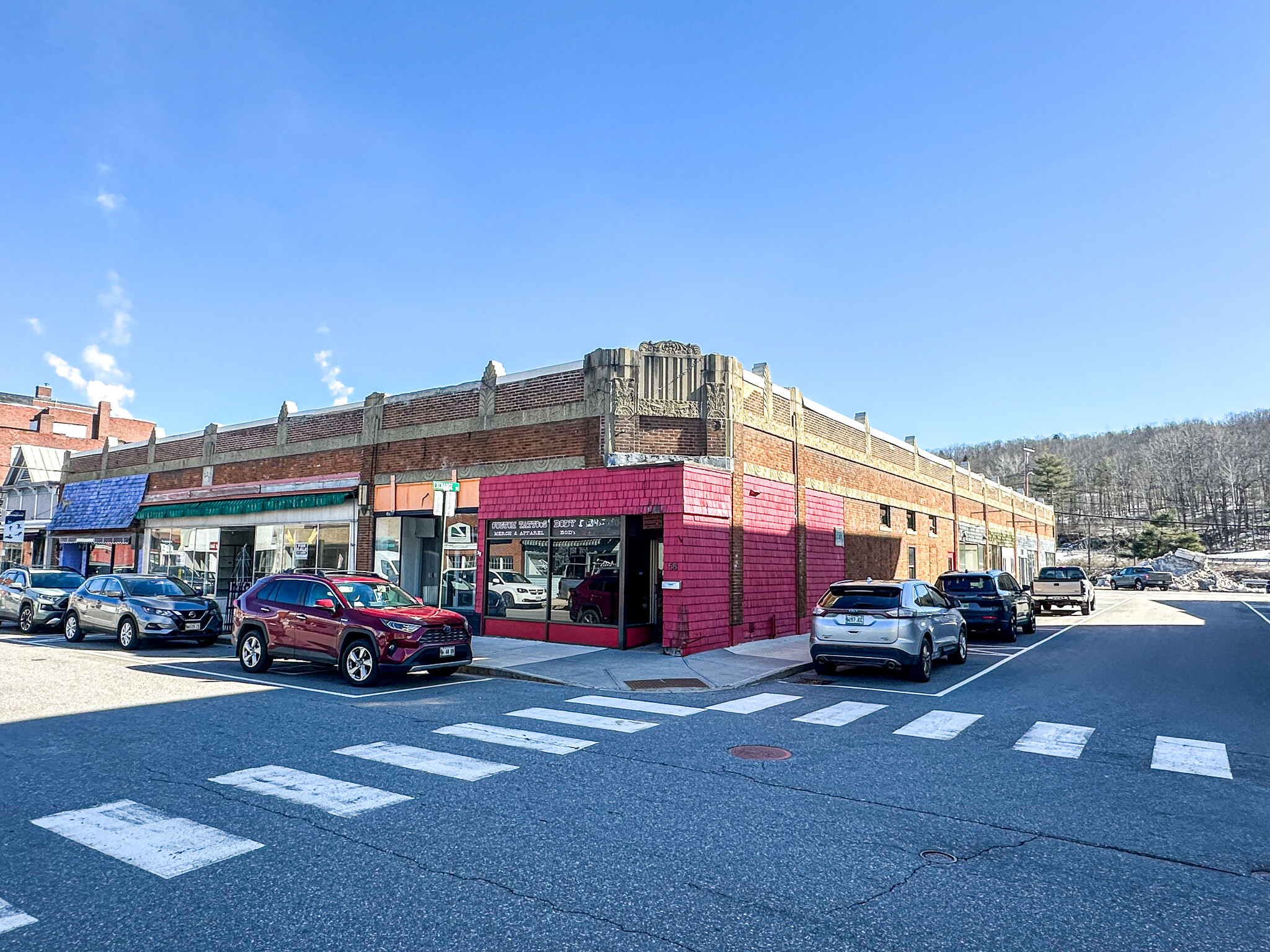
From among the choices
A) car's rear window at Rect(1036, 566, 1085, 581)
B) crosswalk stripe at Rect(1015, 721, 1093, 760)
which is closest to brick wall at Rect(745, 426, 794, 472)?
crosswalk stripe at Rect(1015, 721, 1093, 760)

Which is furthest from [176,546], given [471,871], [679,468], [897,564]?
[471,871]

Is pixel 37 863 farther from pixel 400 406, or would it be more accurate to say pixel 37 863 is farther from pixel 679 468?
pixel 400 406

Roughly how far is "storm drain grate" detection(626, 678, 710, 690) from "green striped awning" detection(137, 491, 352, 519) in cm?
1319

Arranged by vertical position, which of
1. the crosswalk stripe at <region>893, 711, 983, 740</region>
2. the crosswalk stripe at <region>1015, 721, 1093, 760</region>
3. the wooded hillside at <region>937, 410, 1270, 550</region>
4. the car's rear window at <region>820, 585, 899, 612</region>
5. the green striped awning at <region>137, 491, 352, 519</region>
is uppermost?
the wooded hillside at <region>937, 410, 1270, 550</region>

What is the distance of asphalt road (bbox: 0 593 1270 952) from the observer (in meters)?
3.85

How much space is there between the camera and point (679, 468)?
646 inches

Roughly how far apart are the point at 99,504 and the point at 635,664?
28.8 metres

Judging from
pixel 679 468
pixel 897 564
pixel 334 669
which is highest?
pixel 679 468

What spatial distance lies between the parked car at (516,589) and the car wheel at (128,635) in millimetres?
7568

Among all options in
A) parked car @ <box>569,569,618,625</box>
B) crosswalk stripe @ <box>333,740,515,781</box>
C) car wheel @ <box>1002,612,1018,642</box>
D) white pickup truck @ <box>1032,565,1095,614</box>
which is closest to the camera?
crosswalk stripe @ <box>333,740,515,781</box>

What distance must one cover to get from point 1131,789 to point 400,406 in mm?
19140

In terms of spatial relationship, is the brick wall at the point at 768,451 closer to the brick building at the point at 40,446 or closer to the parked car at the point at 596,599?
the parked car at the point at 596,599

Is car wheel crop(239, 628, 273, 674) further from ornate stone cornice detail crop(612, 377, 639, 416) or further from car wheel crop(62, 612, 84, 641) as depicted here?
ornate stone cornice detail crop(612, 377, 639, 416)

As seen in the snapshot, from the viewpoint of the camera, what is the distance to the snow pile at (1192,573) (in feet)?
207
